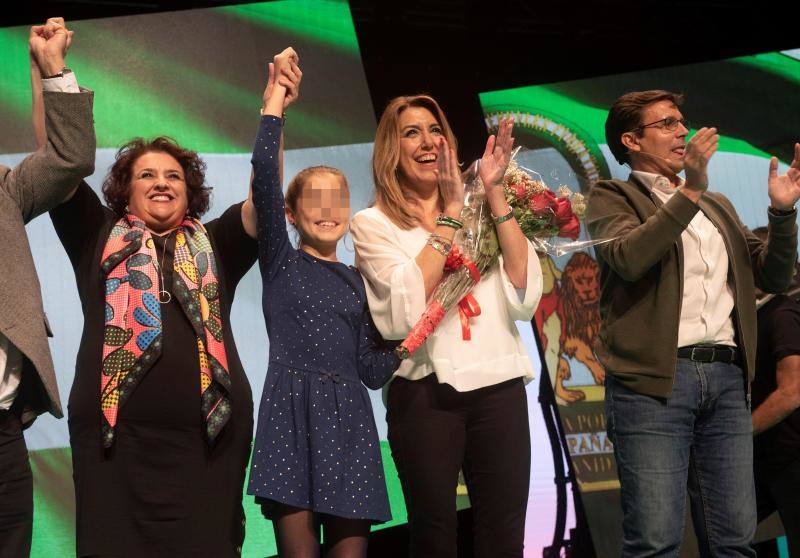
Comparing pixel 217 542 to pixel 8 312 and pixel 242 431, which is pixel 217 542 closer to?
pixel 242 431

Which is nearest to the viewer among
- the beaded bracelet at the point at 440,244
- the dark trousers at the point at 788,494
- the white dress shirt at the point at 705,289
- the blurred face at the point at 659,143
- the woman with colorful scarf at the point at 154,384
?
the woman with colorful scarf at the point at 154,384

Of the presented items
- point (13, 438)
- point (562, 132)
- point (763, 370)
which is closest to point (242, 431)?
point (13, 438)

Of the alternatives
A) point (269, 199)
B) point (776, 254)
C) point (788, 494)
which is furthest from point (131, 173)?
point (788, 494)

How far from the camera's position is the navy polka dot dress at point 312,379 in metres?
2.31

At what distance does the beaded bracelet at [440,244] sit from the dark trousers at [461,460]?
333 millimetres

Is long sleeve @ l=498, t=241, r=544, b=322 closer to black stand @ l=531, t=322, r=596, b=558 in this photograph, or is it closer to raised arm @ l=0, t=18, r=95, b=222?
raised arm @ l=0, t=18, r=95, b=222

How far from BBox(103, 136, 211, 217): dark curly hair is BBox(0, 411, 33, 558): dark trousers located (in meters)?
0.65

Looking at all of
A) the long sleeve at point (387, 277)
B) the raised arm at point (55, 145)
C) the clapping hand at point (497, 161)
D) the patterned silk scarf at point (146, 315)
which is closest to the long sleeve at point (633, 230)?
the clapping hand at point (497, 161)

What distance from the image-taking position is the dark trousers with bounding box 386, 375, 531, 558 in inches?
95.4

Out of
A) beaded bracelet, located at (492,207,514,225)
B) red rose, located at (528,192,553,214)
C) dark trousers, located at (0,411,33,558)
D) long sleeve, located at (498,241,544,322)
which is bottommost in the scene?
dark trousers, located at (0,411,33,558)

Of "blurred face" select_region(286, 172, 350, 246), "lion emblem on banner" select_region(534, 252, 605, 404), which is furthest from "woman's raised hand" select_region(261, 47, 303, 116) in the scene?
"lion emblem on banner" select_region(534, 252, 605, 404)

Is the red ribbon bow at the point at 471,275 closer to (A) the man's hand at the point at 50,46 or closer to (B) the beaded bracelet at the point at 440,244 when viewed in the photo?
(B) the beaded bracelet at the point at 440,244

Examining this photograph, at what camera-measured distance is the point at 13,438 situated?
222 centimetres

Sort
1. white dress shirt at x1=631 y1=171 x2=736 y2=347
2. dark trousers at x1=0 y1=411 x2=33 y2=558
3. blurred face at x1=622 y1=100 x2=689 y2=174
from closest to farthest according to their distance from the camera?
dark trousers at x1=0 y1=411 x2=33 y2=558, white dress shirt at x1=631 y1=171 x2=736 y2=347, blurred face at x1=622 y1=100 x2=689 y2=174
